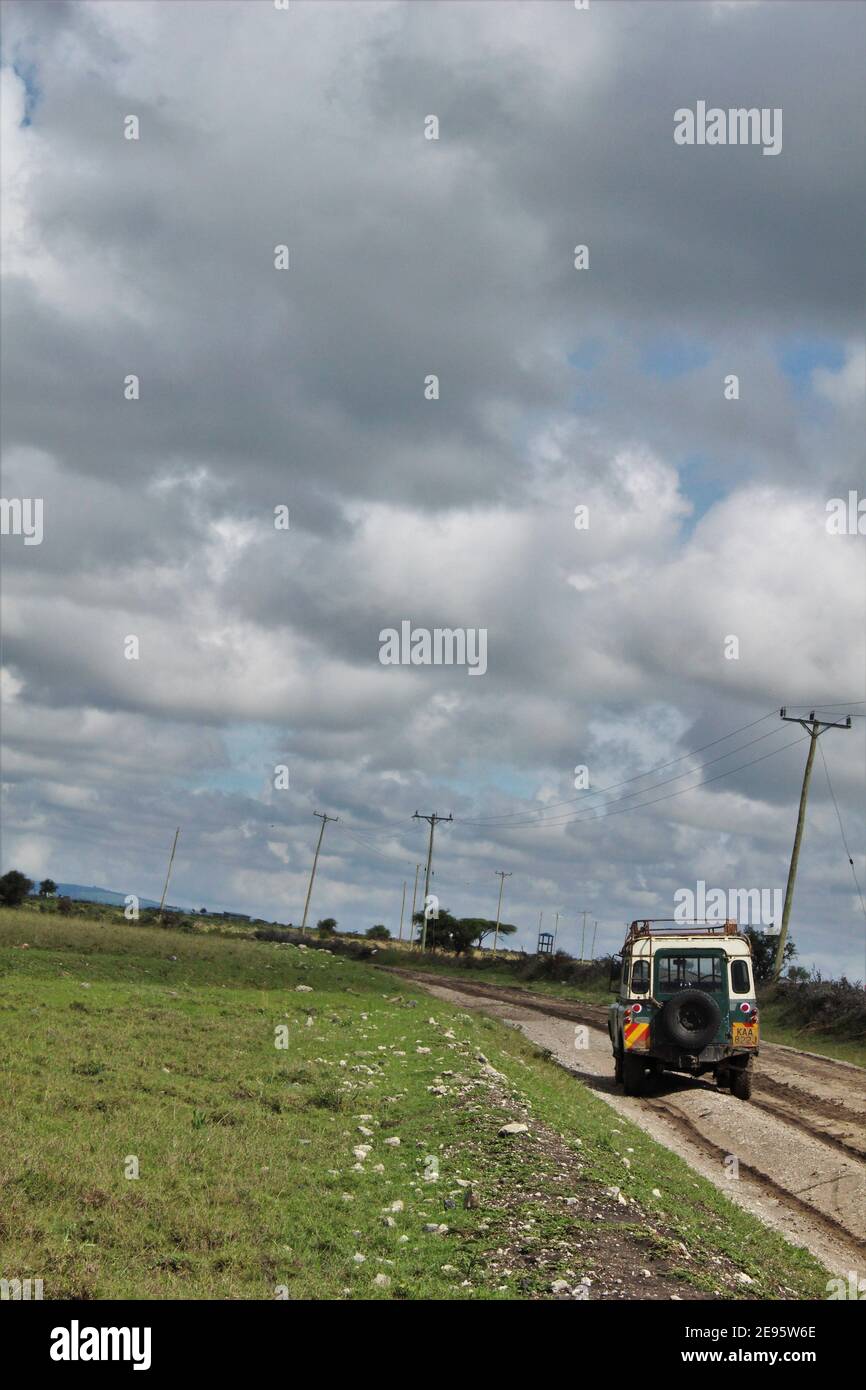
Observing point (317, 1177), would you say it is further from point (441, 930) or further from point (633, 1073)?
point (441, 930)

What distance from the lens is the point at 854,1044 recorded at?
32969 mm

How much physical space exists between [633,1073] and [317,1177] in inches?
473

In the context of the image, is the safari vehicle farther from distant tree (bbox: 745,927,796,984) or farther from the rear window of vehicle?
distant tree (bbox: 745,927,796,984)

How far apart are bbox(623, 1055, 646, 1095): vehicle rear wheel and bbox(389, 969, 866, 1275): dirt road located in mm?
261

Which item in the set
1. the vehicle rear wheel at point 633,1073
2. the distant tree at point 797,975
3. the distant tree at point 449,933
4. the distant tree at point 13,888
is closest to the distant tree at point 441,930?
the distant tree at point 449,933

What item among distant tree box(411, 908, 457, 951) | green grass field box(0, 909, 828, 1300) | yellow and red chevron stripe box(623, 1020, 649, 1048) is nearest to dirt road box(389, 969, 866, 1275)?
green grass field box(0, 909, 828, 1300)

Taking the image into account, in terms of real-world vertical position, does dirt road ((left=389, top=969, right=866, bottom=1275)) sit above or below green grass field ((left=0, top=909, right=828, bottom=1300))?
below

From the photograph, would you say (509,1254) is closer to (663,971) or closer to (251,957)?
(663,971)

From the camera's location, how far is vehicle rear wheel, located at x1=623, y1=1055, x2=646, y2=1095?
2266cm

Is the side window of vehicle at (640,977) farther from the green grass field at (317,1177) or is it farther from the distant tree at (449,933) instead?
the distant tree at (449,933)

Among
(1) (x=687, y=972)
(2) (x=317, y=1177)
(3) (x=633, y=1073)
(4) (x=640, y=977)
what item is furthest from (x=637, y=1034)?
(2) (x=317, y=1177)

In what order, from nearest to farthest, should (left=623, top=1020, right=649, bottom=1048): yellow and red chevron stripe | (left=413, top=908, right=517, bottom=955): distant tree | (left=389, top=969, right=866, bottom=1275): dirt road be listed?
1. (left=389, top=969, right=866, bottom=1275): dirt road
2. (left=623, top=1020, right=649, bottom=1048): yellow and red chevron stripe
3. (left=413, top=908, right=517, bottom=955): distant tree

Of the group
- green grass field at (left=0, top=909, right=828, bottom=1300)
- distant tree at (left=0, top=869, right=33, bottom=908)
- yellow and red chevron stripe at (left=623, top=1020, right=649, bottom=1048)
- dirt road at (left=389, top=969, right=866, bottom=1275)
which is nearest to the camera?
green grass field at (left=0, top=909, right=828, bottom=1300)
